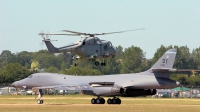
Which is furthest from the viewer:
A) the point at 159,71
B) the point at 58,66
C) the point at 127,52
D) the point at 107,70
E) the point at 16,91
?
the point at 127,52

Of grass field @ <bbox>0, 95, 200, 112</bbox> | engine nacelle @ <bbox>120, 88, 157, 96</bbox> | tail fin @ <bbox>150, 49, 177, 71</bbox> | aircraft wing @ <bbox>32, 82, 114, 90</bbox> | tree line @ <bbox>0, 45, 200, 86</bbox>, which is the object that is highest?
tree line @ <bbox>0, 45, 200, 86</bbox>

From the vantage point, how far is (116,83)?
69.6 metres

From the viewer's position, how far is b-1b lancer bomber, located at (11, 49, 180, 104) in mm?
66625

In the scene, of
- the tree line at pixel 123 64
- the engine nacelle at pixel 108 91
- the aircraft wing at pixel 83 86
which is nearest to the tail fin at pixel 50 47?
the engine nacelle at pixel 108 91

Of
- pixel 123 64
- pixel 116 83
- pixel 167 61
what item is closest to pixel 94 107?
pixel 116 83

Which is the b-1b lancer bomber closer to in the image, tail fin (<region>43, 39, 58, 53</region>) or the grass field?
the grass field

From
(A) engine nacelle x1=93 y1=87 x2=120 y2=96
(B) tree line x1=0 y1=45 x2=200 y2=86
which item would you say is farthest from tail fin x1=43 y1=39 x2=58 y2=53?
(B) tree line x1=0 y1=45 x2=200 y2=86

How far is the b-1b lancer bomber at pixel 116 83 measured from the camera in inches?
2623

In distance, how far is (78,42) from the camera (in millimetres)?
58594

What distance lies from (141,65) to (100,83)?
62.1 m

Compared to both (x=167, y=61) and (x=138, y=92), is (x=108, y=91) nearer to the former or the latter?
(x=138, y=92)

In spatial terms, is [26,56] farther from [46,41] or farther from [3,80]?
[46,41]

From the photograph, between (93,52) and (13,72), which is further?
(13,72)

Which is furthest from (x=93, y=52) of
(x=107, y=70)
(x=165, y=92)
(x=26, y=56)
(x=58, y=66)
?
(x=26, y=56)
